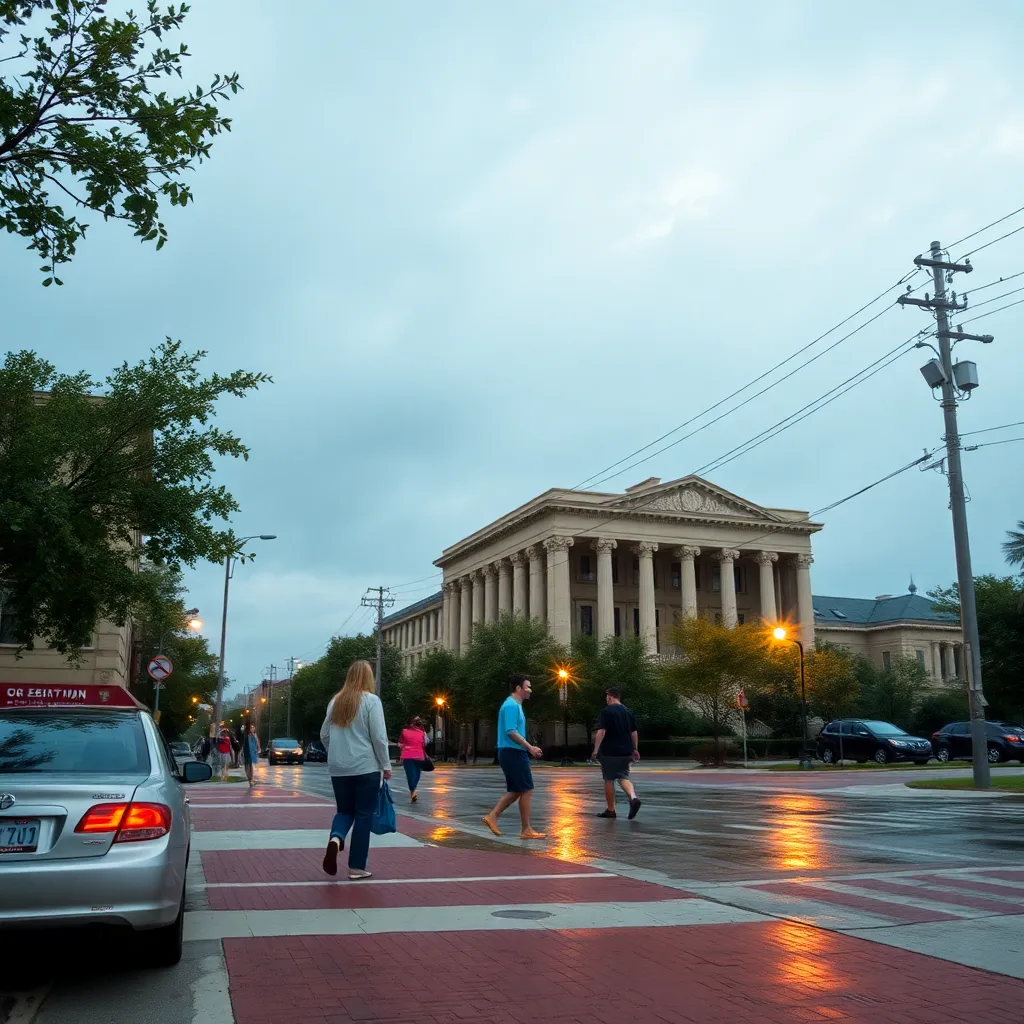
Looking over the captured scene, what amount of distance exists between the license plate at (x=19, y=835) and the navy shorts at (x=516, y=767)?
736cm

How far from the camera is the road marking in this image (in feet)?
A: 21.1

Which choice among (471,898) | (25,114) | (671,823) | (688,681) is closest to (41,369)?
(25,114)

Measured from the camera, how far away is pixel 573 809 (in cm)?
1767

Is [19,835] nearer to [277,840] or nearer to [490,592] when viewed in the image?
[277,840]

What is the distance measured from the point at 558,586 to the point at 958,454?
171ft

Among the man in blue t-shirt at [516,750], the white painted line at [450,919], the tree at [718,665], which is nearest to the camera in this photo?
the white painted line at [450,919]

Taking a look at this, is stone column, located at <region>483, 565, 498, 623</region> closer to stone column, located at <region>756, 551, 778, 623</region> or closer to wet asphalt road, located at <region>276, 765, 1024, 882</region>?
stone column, located at <region>756, 551, 778, 623</region>

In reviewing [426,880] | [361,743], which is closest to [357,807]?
[361,743]

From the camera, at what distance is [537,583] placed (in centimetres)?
7894

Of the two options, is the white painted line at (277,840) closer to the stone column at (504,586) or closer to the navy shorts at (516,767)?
the navy shorts at (516,767)

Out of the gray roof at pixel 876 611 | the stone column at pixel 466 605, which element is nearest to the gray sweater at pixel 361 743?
the stone column at pixel 466 605

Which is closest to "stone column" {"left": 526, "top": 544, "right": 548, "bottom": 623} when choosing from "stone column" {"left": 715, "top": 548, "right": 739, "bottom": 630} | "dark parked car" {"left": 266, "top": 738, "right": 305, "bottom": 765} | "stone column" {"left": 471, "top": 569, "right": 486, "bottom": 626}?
"stone column" {"left": 471, "top": 569, "right": 486, "bottom": 626}

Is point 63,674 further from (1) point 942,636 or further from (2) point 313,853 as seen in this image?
(1) point 942,636

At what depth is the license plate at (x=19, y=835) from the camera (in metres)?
4.91
